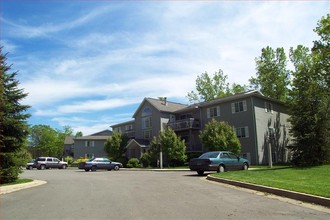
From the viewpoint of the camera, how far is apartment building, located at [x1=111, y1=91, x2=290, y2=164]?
39.4 metres

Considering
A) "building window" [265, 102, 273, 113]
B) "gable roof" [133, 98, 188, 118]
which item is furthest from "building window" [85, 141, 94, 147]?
"building window" [265, 102, 273, 113]

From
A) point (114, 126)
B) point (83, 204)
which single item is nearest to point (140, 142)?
point (114, 126)

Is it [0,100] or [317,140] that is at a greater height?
[0,100]

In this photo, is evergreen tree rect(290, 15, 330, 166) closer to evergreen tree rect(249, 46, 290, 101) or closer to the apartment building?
the apartment building

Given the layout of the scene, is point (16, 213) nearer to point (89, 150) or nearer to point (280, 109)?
point (280, 109)

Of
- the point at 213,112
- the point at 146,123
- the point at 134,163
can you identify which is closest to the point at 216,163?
the point at 213,112

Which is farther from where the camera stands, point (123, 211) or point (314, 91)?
point (314, 91)

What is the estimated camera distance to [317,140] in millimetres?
26953

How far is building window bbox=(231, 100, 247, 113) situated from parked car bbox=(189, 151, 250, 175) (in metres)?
16.2

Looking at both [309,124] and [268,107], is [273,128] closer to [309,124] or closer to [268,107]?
[268,107]

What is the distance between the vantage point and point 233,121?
136 ft

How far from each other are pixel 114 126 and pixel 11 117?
44702mm

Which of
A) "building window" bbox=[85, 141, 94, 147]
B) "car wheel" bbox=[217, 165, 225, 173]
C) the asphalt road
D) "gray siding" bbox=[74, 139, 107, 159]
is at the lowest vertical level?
the asphalt road

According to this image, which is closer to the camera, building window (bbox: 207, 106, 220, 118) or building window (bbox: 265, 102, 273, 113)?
building window (bbox: 265, 102, 273, 113)
